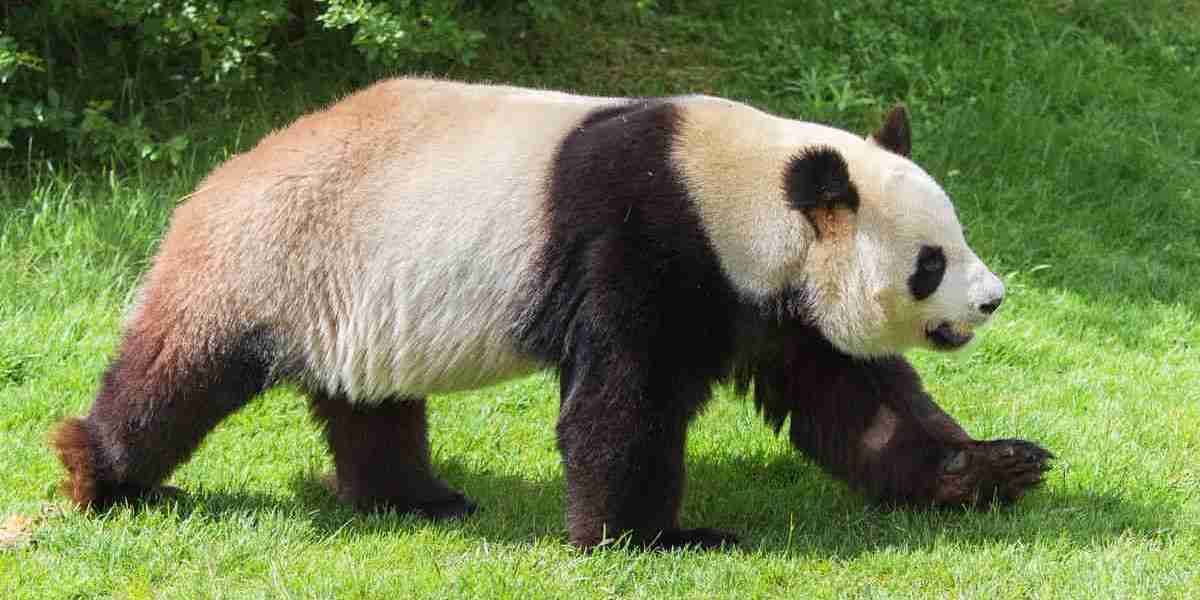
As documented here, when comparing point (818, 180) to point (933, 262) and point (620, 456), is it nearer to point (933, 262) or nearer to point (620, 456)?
point (933, 262)

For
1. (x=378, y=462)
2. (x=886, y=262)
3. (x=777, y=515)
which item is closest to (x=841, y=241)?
(x=886, y=262)

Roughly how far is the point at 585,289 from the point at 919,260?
41.2 inches

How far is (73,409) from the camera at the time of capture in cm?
611

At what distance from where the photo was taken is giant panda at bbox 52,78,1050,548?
4719 millimetres

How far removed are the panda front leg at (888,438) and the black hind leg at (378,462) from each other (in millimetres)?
1236

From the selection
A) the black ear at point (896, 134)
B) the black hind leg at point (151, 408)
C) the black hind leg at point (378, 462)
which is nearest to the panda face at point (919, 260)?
the black ear at point (896, 134)

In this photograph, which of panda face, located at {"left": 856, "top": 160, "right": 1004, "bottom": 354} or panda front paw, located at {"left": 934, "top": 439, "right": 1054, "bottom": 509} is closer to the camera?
panda face, located at {"left": 856, "top": 160, "right": 1004, "bottom": 354}

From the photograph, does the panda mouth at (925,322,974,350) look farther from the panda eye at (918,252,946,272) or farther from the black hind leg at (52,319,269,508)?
the black hind leg at (52,319,269,508)

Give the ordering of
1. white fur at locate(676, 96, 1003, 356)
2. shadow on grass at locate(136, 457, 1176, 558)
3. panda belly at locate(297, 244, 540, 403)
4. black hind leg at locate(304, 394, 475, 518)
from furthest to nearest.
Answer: black hind leg at locate(304, 394, 475, 518) → shadow on grass at locate(136, 457, 1176, 558) → panda belly at locate(297, 244, 540, 403) → white fur at locate(676, 96, 1003, 356)

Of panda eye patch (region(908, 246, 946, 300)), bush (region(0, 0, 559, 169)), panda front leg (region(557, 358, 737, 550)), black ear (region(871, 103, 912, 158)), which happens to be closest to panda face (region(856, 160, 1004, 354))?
panda eye patch (region(908, 246, 946, 300))

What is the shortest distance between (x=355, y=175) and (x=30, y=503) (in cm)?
162

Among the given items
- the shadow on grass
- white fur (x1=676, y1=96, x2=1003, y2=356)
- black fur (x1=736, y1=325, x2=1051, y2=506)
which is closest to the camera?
white fur (x1=676, y1=96, x2=1003, y2=356)

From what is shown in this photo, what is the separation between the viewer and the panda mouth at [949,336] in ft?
16.1

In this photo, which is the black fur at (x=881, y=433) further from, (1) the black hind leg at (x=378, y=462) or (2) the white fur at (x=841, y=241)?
(1) the black hind leg at (x=378, y=462)
